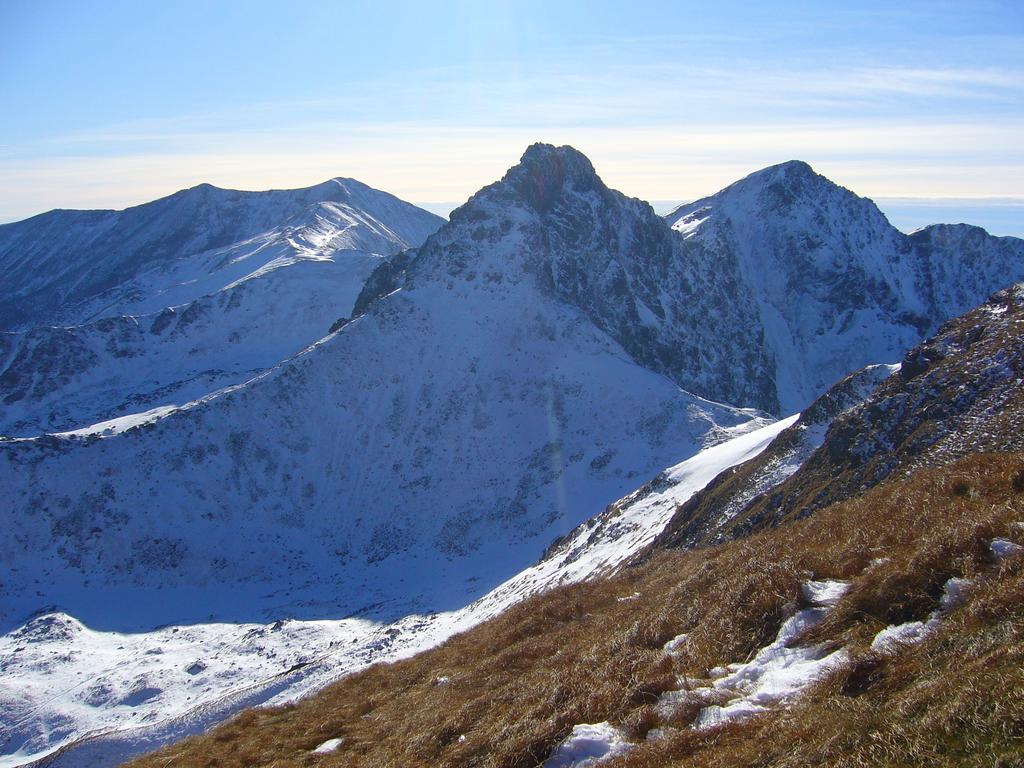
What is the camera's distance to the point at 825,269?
6270 inches

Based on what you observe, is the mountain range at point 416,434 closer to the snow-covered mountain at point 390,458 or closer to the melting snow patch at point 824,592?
the snow-covered mountain at point 390,458

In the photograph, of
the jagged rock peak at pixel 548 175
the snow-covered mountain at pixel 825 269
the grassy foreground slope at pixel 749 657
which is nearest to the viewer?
the grassy foreground slope at pixel 749 657

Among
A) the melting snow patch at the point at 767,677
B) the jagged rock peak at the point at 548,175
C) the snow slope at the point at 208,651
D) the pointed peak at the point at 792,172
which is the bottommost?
the snow slope at the point at 208,651

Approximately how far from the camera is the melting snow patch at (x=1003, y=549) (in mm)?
10128

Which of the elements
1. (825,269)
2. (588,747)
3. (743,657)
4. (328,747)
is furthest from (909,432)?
(825,269)

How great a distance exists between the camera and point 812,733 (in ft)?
26.5

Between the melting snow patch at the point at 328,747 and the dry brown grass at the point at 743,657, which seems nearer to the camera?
the dry brown grass at the point at 743,657

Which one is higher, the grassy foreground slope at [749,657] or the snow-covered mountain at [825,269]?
the snow-covered mountain at [825,269]

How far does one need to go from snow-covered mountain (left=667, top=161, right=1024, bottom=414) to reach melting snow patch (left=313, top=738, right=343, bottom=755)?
406 ft

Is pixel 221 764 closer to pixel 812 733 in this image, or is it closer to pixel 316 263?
pixel 812 733

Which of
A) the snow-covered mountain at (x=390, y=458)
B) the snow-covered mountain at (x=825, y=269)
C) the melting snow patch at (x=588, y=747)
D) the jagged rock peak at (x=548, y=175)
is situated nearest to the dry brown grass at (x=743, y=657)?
the melting snow patch at (x=588, y=747)

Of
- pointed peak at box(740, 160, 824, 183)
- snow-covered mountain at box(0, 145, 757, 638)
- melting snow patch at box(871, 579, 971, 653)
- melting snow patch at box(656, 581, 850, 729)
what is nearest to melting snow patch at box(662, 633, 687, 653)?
melting snow patch at box(656, 581, 850, 729)

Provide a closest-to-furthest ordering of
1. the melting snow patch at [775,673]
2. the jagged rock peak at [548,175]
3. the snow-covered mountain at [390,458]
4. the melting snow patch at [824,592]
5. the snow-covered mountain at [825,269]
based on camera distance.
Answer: the melting snow patch at [775,673] < the melting snow patch at [824,592] < the snow-covered mountain at [390,458] < the jagged rock peak at [548,175] < the snow-covered mountain at [825,269]

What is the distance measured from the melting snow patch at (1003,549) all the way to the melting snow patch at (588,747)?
19.0 ft
